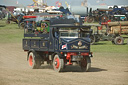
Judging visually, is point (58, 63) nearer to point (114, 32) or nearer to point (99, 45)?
point (99, 45)

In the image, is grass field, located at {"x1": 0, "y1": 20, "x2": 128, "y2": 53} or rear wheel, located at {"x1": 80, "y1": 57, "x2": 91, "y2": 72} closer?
rear wheel, located at {"x1": 80, "y1": 57, "x2": 91, "y2": 72}

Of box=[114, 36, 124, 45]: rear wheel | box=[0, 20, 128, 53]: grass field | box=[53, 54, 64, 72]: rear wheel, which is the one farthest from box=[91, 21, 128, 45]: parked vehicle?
box=[53, 54, 64, 72]: rear wheel

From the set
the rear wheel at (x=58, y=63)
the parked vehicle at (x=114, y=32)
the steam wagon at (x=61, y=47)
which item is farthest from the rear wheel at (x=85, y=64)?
the parked vehicle at (x=114, y=32)

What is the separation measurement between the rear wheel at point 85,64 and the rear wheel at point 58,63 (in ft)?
3.71

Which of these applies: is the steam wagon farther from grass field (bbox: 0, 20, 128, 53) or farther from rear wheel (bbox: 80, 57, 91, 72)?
grass field (bbox: 0, 20, 128, 53)

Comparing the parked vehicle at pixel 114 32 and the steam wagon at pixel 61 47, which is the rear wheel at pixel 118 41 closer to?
the parked vehicle at pixel 114 32

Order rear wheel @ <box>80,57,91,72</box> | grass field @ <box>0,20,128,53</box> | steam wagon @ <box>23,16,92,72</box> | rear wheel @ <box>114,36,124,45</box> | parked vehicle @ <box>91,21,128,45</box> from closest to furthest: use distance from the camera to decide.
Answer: steam wagon @ <box>23,16,92,72</box> → rear wheel @ <box>80,57,91,72</box> → grass field @ <box>0,20,128,53</box> → rear wheel @ <box>114,36,124,45</box> → parked vehicle @ <box>91,21,128,45</box>

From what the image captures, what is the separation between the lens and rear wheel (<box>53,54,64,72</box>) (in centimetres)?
1392

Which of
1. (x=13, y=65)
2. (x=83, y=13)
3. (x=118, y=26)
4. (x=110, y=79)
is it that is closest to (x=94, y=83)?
(x=110, y=79)

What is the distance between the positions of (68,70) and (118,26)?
16904mm

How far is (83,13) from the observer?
77.8 m

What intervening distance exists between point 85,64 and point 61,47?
4.84ft

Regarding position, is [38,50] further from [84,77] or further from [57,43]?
[84,77]

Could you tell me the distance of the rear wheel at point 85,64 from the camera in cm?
1440
